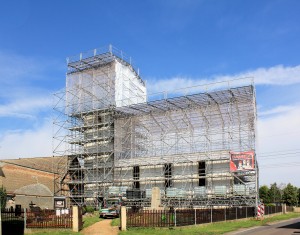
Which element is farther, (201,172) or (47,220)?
(201,172)

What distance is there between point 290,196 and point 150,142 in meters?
43.4

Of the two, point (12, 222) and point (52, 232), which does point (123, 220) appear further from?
point (12, 222)

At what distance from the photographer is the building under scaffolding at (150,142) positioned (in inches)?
1715

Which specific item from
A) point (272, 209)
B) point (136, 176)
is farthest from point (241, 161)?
point (136, 176)

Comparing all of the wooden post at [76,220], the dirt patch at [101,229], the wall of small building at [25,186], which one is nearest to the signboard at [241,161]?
the dirt patch at [101,229]

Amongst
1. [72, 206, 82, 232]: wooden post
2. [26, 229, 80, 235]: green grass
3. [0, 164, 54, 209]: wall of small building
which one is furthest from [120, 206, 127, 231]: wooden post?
[0, 164, 54, 209]: wall of small building

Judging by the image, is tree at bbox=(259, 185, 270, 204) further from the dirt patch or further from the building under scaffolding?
the dirt patch

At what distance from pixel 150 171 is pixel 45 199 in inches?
497

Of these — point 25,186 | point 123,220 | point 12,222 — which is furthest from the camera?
point 25,186

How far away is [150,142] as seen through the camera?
1978 inches

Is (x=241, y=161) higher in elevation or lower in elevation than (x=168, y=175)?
higher

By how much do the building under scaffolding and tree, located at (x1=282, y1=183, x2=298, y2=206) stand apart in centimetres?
4180

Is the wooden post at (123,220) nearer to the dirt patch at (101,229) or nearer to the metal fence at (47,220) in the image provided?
the dirt patch at (101,229)

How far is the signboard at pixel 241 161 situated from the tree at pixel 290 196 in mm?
44393
